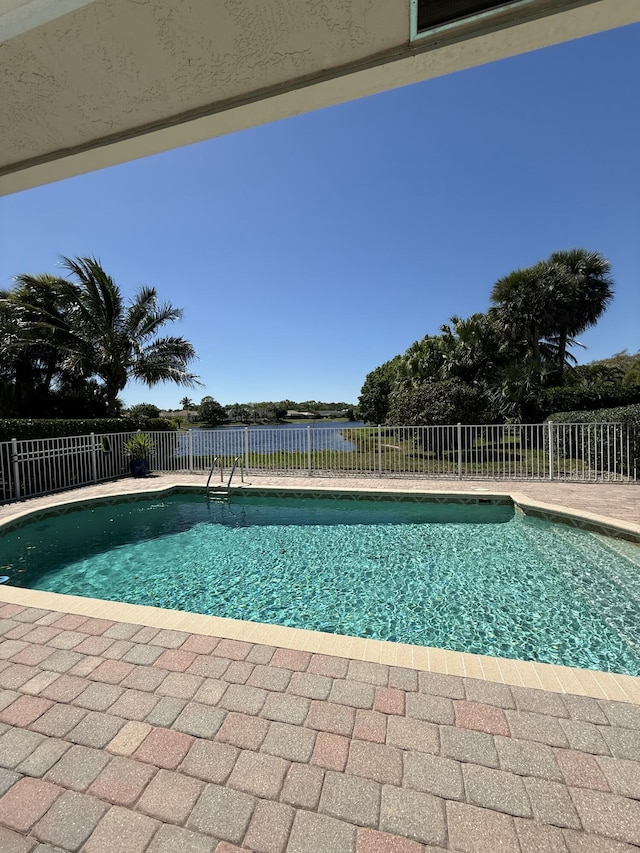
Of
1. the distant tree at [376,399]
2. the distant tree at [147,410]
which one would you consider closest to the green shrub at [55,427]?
the distant tree at [147,410]

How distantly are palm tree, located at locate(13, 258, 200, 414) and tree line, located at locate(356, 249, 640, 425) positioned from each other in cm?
866

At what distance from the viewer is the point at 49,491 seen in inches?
332

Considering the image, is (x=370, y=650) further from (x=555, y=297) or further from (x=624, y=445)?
(x=555, y=297)

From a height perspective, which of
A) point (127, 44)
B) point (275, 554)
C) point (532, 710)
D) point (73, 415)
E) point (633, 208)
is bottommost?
point (275, 554)

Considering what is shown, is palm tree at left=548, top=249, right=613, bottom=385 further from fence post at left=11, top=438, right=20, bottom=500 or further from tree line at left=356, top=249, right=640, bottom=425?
fence post at left=11, top=438, right=20, bottom=500

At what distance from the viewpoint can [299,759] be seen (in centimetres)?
157

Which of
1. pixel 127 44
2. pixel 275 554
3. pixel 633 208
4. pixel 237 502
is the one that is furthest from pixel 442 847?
pixel 633 208

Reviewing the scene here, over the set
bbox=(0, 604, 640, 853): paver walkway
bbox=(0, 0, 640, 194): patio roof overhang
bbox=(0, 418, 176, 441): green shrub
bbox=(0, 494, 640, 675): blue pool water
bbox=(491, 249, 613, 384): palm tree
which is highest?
bbox=(491, 249, 613, 384): palm tree

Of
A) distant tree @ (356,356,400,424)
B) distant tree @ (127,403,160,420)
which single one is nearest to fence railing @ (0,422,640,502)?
distant tree @ (127,403,160,420)

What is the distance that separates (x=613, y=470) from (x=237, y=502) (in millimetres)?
8809

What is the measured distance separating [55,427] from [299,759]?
33.6ft

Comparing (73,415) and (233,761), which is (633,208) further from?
(73,415)

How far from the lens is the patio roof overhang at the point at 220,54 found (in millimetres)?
1286

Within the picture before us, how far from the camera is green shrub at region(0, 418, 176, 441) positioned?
8125mm
